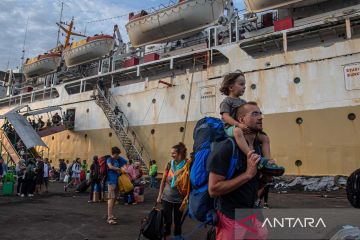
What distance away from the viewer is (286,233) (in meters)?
2.14

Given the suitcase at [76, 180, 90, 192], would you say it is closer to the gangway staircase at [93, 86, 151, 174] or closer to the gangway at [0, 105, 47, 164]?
the gangway staircase at [93, 86, 151, 174]

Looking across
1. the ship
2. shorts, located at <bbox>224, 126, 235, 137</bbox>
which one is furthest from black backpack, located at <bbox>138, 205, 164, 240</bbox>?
the ship

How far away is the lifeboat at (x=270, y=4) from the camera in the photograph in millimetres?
13775

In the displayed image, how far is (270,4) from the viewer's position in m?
14.3

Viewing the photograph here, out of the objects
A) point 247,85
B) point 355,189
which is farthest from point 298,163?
point 355,189

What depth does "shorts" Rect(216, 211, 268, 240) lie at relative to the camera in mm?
1941

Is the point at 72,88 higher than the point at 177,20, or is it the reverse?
the point at 177,20

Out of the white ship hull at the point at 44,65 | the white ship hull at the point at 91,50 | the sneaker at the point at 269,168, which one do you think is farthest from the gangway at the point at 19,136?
the sneaker at the point at 269,168

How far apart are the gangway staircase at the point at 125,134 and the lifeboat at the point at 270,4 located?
847 centimetres

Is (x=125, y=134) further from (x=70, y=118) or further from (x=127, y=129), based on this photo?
(x=70, y=118)

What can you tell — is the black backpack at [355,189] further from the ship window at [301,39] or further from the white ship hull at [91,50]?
the white ship hull at [91,50]

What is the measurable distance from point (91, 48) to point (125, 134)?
8.03m

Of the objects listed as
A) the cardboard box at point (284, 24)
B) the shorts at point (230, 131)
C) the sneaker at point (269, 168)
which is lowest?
the sneaker at point (269, 168)

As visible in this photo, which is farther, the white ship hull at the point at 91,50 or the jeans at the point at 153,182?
the white ship hull at the point at 91,50
